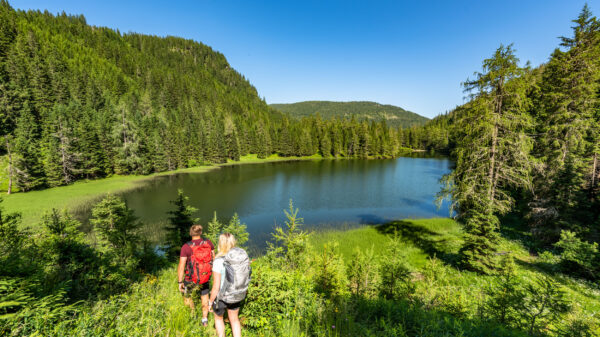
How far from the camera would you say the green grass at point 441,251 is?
9.11m

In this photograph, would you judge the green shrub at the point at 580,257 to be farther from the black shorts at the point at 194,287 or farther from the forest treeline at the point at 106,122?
the forest treeline at the point at 106,122

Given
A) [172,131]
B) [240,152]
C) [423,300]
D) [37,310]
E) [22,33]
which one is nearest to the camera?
[37,310]

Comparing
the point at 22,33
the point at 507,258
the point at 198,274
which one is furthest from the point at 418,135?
the point at 22,33

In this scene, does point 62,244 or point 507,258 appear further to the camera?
point 507,258

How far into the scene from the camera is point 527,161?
39.4 feet

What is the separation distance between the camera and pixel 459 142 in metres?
14.3

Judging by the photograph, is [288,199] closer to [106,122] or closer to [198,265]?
[198,265]

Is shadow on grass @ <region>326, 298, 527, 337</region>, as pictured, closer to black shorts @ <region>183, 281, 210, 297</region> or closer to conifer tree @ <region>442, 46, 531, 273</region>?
black shorts @ <region>183, 281, 210, 297</region>

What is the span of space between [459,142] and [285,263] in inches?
547

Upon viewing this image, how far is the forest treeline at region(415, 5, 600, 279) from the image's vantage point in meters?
11.6

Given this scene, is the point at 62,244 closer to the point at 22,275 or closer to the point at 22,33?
the point at 22,275

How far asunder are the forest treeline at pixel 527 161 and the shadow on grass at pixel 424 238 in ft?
8.58

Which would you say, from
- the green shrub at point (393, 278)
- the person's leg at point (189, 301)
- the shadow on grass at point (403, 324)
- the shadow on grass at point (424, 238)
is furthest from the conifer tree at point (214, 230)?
the shadow on grass at point (424, 238)

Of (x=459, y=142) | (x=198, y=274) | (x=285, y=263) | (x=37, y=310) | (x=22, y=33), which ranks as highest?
(x=22, y=33)
